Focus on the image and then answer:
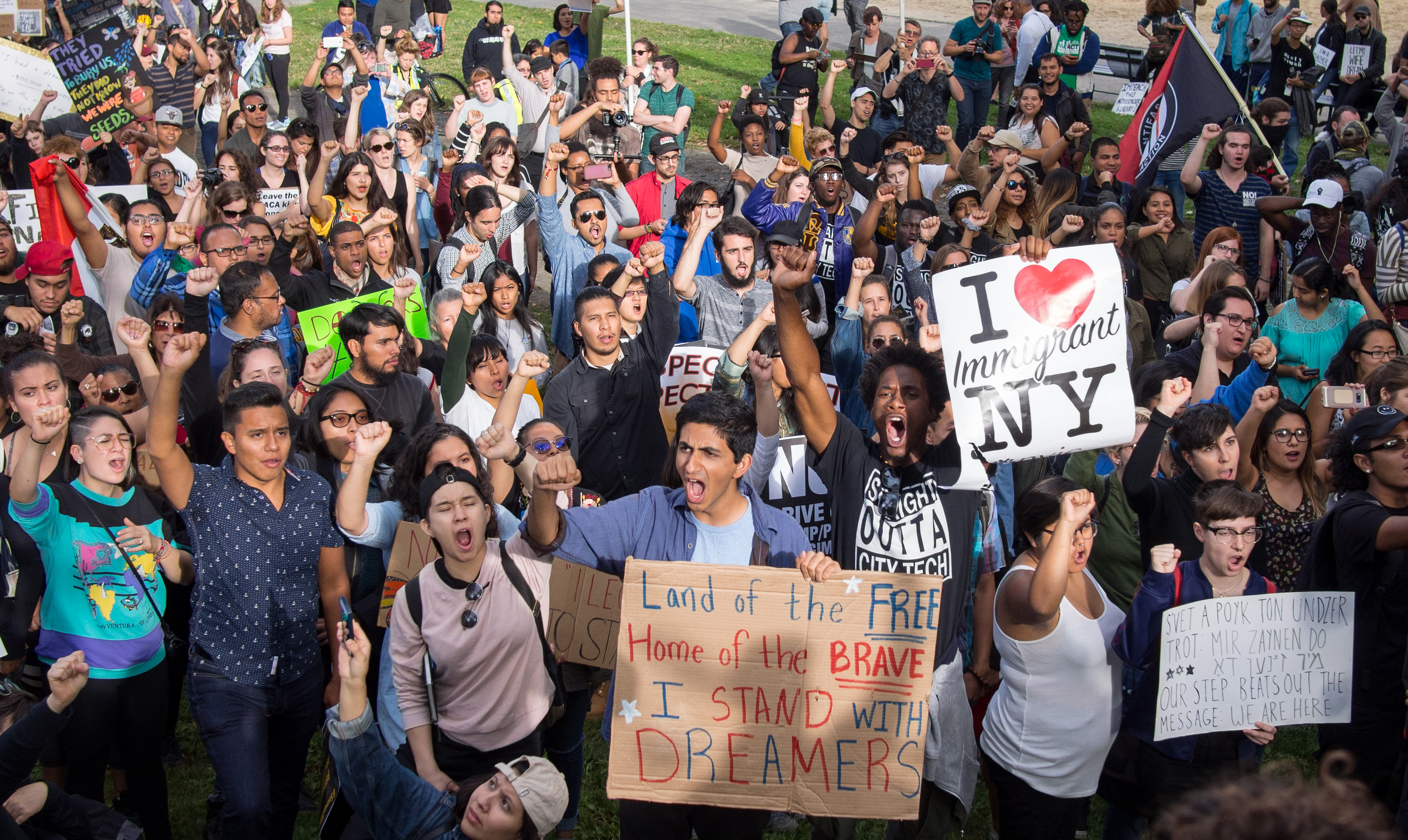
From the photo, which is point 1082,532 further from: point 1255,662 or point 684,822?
point 684,822

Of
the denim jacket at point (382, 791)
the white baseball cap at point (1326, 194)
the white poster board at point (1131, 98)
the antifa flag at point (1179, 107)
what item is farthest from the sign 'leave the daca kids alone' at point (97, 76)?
the white baseball cap at point (1326, 194)

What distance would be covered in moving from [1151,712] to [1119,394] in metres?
1.17

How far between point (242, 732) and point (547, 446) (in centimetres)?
166

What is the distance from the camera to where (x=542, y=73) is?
12.6 meters

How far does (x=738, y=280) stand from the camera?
295 inches

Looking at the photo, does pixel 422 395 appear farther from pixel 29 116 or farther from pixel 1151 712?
pixel 29 116

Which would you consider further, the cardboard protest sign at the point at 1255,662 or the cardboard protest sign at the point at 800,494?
the cardboard protest sign at the point at 800,494

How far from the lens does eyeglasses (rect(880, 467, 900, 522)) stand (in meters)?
4.40

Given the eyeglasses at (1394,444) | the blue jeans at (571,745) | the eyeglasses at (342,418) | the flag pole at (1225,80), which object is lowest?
the blue jeans at (571,745)

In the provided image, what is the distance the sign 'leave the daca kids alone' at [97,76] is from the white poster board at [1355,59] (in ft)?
42.4

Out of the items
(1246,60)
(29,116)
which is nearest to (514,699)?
Result: (29,116)

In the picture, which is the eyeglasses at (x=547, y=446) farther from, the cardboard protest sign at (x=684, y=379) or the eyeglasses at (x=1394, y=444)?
the eyeglasses at (x=1394, y=444)

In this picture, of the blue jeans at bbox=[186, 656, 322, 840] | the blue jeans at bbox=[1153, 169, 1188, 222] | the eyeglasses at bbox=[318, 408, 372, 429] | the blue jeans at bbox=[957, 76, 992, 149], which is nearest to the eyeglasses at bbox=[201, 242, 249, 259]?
the eyeglasses at bbox=[318, 408, 372, 429]

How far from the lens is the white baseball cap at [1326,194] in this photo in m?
8.41
